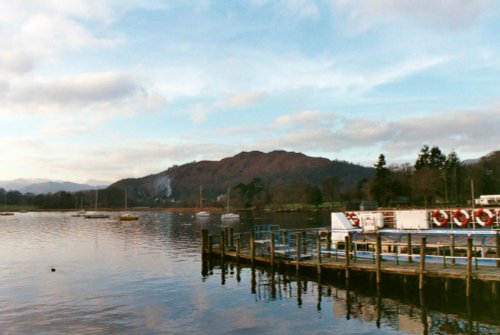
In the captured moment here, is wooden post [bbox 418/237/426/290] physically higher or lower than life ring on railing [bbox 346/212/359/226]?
lower

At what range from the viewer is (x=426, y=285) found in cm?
3081

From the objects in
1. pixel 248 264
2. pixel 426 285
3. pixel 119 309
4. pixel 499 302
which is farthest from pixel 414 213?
pixel 119 309

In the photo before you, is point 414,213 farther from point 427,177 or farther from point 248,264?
point 427,177

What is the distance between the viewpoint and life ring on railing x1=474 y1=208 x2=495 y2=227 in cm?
3319

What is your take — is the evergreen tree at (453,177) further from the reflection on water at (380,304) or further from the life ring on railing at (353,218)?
the reflection on water at (380,304)

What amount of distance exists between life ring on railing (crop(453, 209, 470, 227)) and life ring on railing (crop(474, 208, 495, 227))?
70cm

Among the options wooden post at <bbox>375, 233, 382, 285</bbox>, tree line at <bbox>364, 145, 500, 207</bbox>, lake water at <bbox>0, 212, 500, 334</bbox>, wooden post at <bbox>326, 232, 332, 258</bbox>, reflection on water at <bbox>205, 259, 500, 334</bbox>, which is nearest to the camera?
reflection on water at <bbox>205, 259, 500, 334</bbox>

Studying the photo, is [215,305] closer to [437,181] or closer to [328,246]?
[328,246]

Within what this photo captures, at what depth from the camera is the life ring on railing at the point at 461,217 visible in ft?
111

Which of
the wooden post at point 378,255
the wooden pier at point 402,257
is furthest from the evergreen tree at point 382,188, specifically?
the wooden post at point 378,255

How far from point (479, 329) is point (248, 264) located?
917 inches

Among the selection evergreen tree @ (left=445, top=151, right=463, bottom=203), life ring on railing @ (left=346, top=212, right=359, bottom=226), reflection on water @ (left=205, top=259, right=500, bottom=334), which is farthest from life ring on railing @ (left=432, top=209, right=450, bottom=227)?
evergreen tree @ (left=445, top=151, right=463, bottom=203)

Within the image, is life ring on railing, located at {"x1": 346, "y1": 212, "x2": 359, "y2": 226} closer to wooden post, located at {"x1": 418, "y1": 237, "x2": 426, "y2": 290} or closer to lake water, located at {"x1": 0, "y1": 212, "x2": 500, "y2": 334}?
lake water, located at {"x1": 0, "y1": 212, "x2": 500, "y2": 334}

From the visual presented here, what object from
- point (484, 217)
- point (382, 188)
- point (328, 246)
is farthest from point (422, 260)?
point (382, 188)
